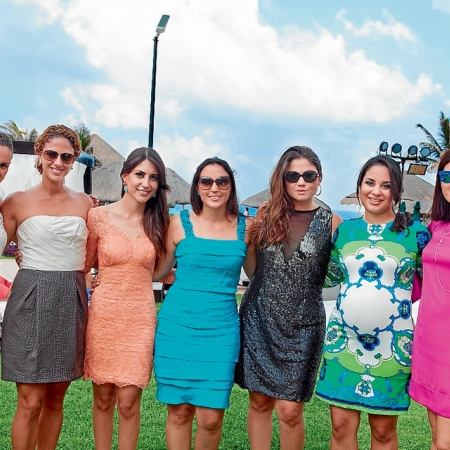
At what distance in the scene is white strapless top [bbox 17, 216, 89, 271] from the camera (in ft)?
12.0

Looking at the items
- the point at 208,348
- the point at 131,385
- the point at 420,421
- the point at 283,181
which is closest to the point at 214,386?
the point at 208,348

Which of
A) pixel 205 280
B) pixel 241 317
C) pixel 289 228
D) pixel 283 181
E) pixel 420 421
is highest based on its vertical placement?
pixel 283 181

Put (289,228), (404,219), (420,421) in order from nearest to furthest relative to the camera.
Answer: (404,219)
(289,228)
(420,421)

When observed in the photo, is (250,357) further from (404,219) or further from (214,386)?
(404,219)

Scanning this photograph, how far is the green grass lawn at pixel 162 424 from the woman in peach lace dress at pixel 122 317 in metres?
1.14

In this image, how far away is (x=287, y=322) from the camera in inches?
145

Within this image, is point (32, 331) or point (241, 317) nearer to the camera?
point (32, 331)

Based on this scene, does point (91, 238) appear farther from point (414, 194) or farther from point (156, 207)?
point (414, 194)

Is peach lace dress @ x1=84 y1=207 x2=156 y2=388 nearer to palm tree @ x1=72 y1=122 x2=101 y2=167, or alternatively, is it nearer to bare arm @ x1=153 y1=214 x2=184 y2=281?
bare arm @ x1=153 y1=214 x2=184 y2=281

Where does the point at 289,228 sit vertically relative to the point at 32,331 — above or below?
above

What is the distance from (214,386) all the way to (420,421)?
10.2 feet

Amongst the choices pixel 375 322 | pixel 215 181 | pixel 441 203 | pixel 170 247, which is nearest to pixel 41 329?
pixel 170 247

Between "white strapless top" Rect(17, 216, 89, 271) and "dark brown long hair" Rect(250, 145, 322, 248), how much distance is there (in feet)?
3.90

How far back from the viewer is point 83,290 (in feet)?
12.6
